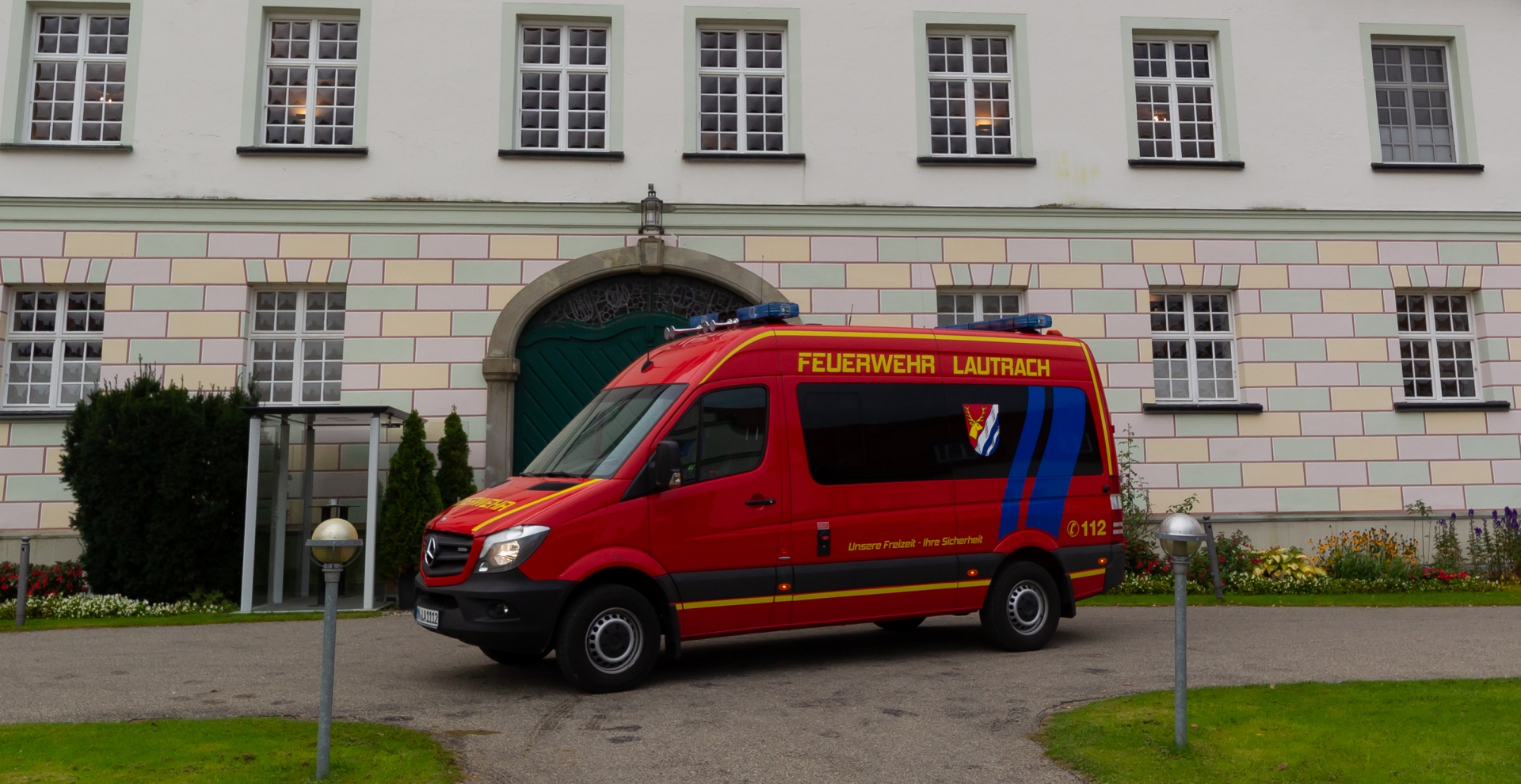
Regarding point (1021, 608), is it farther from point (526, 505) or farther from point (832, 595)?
point (526, 505)

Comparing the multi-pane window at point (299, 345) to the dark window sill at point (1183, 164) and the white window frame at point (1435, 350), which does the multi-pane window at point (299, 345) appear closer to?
the dark window sill at point (1183, 164)

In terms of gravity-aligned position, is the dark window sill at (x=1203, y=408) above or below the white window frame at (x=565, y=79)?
below

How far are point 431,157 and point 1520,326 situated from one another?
557 inches

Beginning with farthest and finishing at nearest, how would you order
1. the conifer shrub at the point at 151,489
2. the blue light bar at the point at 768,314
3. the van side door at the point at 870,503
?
the conifer shrub at the point at 151,489 < the blue light bar at the point at 768,314 < the van side door at the point at 870,503

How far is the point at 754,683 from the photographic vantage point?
7.74 meters

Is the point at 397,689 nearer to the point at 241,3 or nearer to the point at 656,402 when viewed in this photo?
the point at 656,402

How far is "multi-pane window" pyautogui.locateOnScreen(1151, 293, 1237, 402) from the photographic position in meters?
14.8

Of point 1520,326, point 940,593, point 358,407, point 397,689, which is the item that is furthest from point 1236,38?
point 397,689

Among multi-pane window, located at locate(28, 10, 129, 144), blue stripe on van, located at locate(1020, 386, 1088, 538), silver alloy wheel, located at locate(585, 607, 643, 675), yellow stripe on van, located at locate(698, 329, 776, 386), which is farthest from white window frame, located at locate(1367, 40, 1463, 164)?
multi-pane window, located at locate(28, 10, 129, 144)

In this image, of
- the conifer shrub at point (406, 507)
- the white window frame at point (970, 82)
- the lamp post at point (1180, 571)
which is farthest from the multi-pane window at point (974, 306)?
the lamp post at point (1180, 571)

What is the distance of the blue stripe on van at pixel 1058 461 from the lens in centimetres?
921

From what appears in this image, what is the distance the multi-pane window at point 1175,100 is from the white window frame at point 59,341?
13.3 meters

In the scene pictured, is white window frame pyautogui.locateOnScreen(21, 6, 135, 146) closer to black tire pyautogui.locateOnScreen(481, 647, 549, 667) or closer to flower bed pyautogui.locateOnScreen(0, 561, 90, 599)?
flower bed pyautogui.locateOnScreen(0, 561, 90, 599)

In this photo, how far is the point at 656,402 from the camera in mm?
8055
